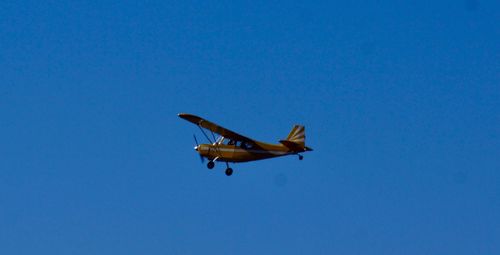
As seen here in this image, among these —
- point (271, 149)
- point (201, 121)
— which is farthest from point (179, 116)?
point (271, 149)

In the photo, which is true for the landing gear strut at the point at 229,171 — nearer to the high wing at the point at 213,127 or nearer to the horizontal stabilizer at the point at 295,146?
the high wing at the point at 213,127

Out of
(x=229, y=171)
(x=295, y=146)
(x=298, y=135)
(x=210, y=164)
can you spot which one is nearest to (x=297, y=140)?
(x=298, y=135)

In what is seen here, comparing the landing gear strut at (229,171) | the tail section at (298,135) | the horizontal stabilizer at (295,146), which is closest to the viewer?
the horizontal stabilizer at (295,146)

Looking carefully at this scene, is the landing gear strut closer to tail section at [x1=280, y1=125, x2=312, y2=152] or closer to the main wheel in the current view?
the main wheel

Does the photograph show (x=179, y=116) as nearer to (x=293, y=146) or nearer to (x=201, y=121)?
(x=201, y=121)

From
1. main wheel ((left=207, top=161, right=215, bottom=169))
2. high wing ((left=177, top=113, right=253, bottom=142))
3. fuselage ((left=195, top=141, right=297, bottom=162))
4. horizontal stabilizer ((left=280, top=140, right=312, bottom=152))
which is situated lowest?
main wheel ((left=207, top=161, right=215, bottom=169))

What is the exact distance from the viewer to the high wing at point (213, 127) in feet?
199

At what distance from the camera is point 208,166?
196ft

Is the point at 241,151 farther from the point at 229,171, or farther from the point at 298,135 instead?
the point at 298,135

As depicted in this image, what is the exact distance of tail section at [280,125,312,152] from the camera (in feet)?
198

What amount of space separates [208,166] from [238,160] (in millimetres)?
2082

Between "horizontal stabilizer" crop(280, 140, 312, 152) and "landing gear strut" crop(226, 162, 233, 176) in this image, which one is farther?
"landing gear strut" crop(226, 162, 233, 176)

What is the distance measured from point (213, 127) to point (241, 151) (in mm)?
2695

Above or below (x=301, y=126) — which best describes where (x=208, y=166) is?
below
